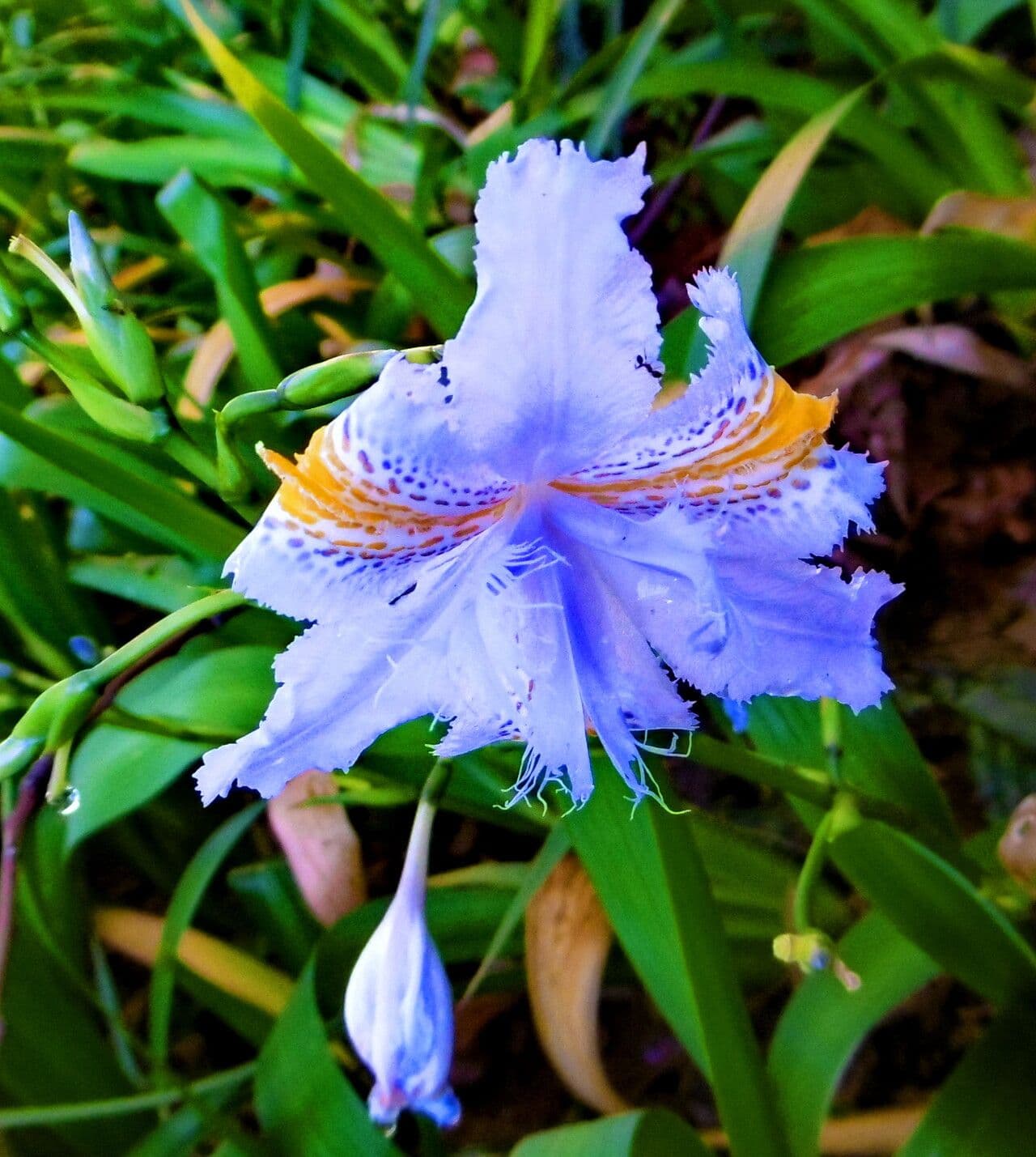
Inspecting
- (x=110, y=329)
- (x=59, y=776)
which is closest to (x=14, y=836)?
(x=59, y=776)

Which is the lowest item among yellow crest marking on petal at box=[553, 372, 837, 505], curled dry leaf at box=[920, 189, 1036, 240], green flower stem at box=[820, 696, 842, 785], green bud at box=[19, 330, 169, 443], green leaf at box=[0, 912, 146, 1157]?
green leaf at box=[0, 912, 146, 1157]

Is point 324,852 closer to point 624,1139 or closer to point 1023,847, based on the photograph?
point 624,1139

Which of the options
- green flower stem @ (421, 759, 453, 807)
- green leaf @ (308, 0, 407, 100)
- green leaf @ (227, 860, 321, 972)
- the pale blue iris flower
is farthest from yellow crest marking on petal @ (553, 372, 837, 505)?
green leaf @ (308, 0, 407, 100)

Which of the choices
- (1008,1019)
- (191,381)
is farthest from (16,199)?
(1008,1019)

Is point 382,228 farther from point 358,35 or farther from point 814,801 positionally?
point 358,35

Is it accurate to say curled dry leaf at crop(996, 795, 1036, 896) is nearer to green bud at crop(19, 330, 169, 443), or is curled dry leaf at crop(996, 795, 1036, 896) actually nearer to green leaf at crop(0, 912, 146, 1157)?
green bud at crop(19, 330, 169, 443)

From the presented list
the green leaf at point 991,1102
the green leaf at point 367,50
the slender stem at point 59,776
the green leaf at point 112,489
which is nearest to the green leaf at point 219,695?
the green leaf at point 112,489

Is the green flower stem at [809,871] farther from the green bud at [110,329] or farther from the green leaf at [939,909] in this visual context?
the green bud at [110,329]
